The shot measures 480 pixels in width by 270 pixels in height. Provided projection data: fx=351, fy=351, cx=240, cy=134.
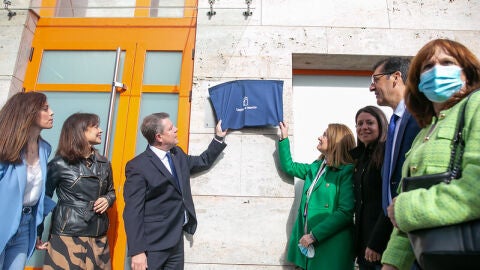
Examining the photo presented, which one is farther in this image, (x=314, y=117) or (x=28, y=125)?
(x=314, y=117)

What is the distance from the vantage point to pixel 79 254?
9.66 feet

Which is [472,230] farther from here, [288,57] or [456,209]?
[288,57]

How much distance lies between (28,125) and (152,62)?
73.1 inches

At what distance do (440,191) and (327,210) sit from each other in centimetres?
192

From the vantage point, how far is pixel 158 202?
3104mm

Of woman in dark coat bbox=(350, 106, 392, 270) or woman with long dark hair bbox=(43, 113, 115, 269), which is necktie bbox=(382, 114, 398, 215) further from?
woman with long dark hair bbox=(43, 113, 115, 269)

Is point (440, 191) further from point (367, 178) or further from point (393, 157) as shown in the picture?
point (367, 178)

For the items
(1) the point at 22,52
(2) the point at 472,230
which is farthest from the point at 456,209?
(1) the point at 22,52

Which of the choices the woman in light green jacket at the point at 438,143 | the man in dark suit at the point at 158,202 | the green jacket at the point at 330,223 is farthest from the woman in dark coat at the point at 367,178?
the man in dark suit at the point at 158,202

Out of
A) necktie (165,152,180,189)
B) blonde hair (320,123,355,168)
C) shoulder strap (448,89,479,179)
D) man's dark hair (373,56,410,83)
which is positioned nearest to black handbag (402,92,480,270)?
shoulder strap (448,89,479,179)

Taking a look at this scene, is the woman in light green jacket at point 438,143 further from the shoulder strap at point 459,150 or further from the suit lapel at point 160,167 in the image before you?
the suit lapel at point 160,167

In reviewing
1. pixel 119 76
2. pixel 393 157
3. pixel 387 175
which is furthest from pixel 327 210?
pixel 119 76

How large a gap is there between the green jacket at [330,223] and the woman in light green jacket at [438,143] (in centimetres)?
139

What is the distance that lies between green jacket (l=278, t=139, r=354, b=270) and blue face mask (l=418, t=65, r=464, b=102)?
5.31 ft
